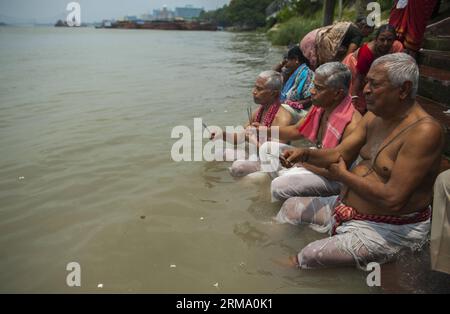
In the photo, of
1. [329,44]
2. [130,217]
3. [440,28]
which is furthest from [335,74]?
[440,28]

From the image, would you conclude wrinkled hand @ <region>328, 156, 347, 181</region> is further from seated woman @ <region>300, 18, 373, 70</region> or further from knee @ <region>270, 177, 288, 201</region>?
seated woman @ <region>300, 18, 373, 70</region>

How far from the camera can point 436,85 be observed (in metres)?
5.12

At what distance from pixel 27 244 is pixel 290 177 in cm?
255

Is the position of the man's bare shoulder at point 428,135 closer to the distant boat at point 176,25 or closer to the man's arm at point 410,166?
the man's arm at point 410,166

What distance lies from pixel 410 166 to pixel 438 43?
5.32 meters

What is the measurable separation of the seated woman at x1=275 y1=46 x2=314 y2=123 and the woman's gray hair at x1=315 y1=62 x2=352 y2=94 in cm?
122

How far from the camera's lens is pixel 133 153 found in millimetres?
5551

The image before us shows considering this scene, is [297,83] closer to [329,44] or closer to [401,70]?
[329,44]

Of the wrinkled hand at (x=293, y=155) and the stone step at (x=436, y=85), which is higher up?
the stone step at (x=436, y=85)

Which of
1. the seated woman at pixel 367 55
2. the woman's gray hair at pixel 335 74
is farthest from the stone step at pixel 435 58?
the woman's gray hair at pixel 335 74

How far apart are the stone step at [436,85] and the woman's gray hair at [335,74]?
2456mm

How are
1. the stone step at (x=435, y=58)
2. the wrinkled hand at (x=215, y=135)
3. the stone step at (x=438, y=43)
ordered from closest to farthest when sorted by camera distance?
the wrinkled hand at (x=215, y=135) < the stone step at (x=435, y=58) < the stone step at (x=438, y=43)

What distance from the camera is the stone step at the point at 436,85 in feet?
16.0
